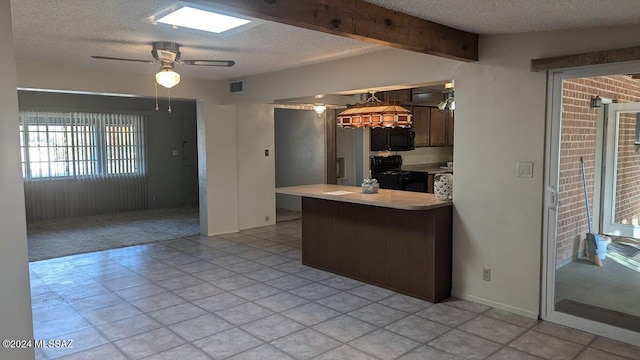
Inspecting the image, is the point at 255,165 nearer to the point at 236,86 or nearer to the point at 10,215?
the point at 236,86

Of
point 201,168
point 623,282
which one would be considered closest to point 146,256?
point 201,168

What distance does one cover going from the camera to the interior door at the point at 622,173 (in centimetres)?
358

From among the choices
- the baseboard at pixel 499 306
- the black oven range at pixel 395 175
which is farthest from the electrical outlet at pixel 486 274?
the black oven range at pixel 395 175

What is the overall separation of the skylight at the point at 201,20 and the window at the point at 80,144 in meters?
6.28

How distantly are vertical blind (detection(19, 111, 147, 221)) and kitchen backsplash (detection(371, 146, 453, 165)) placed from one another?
5.24m

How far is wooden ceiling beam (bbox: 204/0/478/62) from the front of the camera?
2352 millimetres

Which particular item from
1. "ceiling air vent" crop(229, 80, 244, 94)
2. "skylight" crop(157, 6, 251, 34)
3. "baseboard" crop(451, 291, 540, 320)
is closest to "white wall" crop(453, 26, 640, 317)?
"baseboard" crop(451, 291, 540, 320)

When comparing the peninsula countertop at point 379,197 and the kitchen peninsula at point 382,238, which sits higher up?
the peninsula countertop at point 379,197

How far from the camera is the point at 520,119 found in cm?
354

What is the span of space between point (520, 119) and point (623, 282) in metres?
1.72

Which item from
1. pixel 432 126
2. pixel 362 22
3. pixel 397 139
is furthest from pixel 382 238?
pixel 432 126

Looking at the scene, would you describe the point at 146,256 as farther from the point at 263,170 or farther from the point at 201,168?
the point at 263,170

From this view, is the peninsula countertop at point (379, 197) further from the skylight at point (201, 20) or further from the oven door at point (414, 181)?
the oven door at point (414, 181)

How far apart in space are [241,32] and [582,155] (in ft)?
10.1
